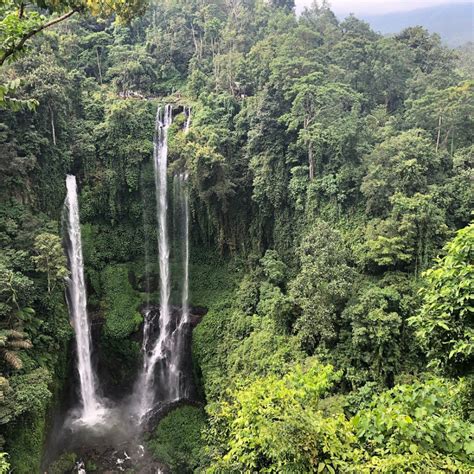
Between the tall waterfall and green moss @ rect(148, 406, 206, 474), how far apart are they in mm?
2928

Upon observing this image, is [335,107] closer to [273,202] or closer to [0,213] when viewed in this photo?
[273,202]

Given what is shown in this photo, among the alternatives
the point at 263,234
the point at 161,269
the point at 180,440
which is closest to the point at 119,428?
the point at 180,440

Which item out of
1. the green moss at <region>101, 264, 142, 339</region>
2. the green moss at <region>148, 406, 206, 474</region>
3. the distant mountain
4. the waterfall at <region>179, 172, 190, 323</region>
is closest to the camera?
the green moss at <region>148, 406, 206, 474</region>

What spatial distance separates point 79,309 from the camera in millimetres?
17984

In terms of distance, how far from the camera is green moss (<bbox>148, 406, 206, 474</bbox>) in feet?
46.0

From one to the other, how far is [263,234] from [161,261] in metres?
5.13

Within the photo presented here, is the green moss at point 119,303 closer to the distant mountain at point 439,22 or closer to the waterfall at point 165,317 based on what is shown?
the waterfall at point 165,317

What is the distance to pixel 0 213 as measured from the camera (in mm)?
15609

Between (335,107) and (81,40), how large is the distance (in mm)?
17213

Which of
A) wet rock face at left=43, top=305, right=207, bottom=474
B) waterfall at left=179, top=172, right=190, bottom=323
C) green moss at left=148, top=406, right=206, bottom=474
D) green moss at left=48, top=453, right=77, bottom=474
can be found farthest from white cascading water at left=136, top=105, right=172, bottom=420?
green moss at left=48, top=453, right=77, bottom=474

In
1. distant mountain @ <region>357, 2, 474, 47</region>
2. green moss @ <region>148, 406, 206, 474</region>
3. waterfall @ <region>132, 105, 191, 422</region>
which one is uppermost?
distant mountain @ <region>357, 2, 474, 47</region>

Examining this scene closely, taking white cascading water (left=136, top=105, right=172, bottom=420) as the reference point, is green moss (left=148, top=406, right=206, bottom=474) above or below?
below

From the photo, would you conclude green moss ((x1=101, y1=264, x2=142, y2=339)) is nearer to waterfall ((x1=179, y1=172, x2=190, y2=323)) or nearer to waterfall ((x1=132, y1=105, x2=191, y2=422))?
waterfall ((x1=132, y1=105, x2=191, y2=422))

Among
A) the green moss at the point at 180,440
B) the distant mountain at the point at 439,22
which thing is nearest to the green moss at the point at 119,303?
the green moss at the point at 180,440
